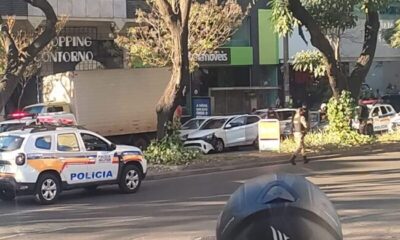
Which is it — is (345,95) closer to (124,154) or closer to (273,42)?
(124,154)

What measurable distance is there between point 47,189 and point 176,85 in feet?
24.6

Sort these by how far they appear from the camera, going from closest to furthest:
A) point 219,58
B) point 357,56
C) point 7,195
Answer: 1. point 7,195
2. point 219,58
3. point 357,56

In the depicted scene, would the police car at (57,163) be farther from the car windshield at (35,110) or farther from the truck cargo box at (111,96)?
the car windshield at (35,110)

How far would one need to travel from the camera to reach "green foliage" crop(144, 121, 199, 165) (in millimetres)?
20656

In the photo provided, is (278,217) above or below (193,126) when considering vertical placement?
above

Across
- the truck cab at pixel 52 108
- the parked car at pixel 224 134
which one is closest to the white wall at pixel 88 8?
the truck cab at pixel 52 108

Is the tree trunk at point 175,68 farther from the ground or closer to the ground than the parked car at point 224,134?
farther from the ground

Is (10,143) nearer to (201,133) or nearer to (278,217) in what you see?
(278,217)

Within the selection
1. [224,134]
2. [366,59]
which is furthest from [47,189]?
[366,59]

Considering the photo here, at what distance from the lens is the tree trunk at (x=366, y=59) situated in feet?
86.2

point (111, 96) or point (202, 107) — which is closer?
point (111, 96)

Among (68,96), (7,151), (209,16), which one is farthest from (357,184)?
(209,16)

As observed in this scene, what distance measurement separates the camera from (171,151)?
68.2 ft

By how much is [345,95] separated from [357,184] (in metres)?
10.4
